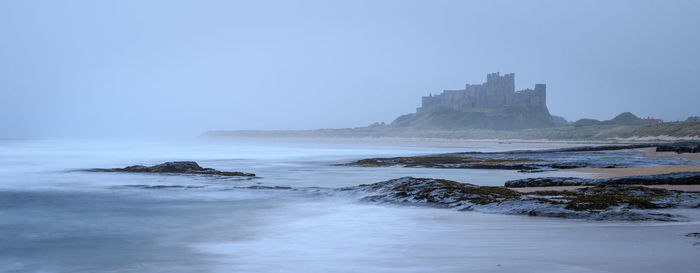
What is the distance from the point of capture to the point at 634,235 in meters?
6.06

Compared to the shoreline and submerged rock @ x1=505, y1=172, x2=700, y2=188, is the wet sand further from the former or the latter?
the shoreline

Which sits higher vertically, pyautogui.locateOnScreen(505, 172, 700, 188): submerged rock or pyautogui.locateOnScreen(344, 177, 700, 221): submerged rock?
pyautogui.locateOnScreen(505, 172, 700, 188): submerged rock

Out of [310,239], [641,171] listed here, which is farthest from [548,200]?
[641,171]

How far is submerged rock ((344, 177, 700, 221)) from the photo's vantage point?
7512 millimetres

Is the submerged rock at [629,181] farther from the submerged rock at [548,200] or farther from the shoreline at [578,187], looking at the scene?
the submerged rock at [548,200]

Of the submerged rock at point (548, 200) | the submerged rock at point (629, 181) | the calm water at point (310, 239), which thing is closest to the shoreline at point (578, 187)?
the submerged rock at point (629, 181)

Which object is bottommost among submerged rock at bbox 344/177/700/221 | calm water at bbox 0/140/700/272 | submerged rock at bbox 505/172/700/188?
calm water at bbox 0/140/700/272

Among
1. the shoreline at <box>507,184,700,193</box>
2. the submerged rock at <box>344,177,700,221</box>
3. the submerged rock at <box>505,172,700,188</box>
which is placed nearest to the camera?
the submerged rock at <box>344,177,700,221</box>

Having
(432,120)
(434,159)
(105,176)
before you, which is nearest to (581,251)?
(105,176)

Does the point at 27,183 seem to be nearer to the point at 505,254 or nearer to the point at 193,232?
the point at 193,232

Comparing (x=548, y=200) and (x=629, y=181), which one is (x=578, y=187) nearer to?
(x=629, y=181)

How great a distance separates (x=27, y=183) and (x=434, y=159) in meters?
15.3

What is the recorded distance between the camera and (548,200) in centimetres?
845

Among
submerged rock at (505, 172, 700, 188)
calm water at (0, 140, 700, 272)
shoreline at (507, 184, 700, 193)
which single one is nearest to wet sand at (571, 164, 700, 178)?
submerged rock at (505, 172, 700, 188)
